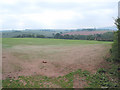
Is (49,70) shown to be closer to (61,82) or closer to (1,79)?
(61,82)

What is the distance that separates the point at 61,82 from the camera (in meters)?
7.82

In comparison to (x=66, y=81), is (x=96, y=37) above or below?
above

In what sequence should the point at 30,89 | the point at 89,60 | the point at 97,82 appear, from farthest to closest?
1. the point at 89,60
2. the point at 97,82
3. the point at 30,89

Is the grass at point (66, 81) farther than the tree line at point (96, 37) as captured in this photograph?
No

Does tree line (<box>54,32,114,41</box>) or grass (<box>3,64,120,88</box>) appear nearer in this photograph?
grass (<box>3,64,120,88</box>)

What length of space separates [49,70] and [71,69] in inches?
73.0

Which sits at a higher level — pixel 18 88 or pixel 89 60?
pixel 89 60

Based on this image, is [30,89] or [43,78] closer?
[30,89]

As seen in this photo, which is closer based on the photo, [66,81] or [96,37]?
[66,81]

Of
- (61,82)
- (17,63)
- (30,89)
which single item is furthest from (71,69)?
(17,63)

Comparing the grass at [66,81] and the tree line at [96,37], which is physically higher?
the tree line at [96,37]

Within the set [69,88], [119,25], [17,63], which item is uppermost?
[119,25]

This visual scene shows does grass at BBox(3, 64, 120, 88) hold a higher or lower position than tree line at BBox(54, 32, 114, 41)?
lower

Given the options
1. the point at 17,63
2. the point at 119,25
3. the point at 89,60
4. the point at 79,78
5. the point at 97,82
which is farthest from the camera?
the point at 89,60
